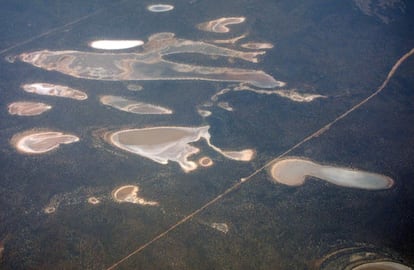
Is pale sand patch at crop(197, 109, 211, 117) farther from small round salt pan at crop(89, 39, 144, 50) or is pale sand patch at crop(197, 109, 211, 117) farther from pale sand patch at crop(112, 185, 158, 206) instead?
small round salt pan at crop(89, 39, 144, 50)

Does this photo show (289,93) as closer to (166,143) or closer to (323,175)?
(323,175)

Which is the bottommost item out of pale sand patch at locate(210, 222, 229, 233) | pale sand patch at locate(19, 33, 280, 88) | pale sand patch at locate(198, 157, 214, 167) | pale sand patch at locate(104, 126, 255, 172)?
pale sand patch at locate(210, 222, 229, 233)

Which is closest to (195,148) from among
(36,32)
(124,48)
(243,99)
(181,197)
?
(181,197)

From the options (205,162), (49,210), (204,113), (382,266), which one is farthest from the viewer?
(204,113)

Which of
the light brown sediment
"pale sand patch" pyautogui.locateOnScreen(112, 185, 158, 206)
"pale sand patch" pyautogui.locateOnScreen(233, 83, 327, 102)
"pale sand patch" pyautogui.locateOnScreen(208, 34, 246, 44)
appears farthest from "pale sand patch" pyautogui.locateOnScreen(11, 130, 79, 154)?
"pale sand patch" pyautogui.locateOnScreen(208, 34, 246, 44)

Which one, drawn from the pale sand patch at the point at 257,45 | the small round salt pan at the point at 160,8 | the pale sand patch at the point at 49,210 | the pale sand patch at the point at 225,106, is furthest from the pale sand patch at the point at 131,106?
the small round salt pan at the point at 160,8

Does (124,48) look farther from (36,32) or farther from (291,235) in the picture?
(291,235)

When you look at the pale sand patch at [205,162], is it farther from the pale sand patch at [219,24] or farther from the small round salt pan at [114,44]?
the pale sand patch at [219,24]

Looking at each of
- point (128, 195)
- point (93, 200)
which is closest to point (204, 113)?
point (128, 195)
